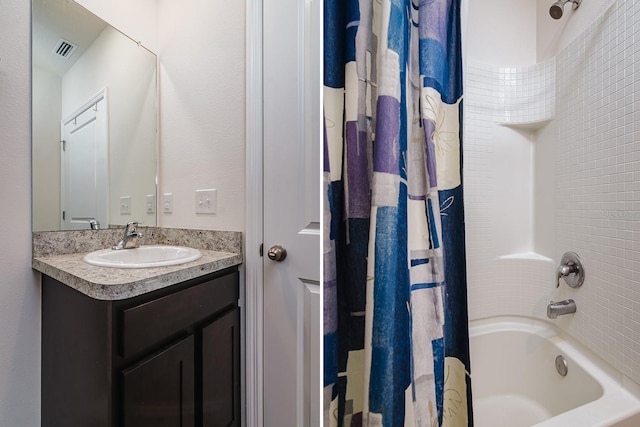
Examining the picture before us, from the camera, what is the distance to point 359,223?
24.0 inches

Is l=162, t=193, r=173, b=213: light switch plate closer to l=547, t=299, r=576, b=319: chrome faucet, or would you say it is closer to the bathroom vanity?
the bathroom vanity

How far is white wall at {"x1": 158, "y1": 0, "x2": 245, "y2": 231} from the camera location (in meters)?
1.11

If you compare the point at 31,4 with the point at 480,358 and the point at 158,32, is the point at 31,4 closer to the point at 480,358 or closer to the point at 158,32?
the point at 158,32

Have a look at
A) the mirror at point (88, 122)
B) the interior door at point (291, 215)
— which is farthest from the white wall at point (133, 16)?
the interior door at point (291, 215)

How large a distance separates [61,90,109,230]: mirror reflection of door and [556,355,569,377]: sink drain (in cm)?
192

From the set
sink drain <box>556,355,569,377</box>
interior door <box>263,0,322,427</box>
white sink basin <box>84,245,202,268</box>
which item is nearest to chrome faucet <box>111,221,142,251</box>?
white sink basin <box>84,245,202,268</box>

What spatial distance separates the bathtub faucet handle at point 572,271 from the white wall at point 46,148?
191cm

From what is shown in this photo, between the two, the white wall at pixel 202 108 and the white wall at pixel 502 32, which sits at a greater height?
the white wall at pixel 502 32

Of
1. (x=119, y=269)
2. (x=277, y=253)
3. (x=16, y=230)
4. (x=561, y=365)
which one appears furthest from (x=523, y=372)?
(x=16, y=230)

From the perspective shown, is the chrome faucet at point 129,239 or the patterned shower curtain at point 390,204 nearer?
the patterned shower curtain at point 390,204

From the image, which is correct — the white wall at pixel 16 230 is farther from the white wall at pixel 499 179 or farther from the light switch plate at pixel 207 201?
the white wall at pixel 499 179

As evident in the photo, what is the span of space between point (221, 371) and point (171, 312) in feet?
1.12

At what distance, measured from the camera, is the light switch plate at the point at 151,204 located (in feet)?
4.45

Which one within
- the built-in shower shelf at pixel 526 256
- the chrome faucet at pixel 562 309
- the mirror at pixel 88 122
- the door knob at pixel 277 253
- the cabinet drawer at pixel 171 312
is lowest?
the chrome faucet at pixel 562 309
